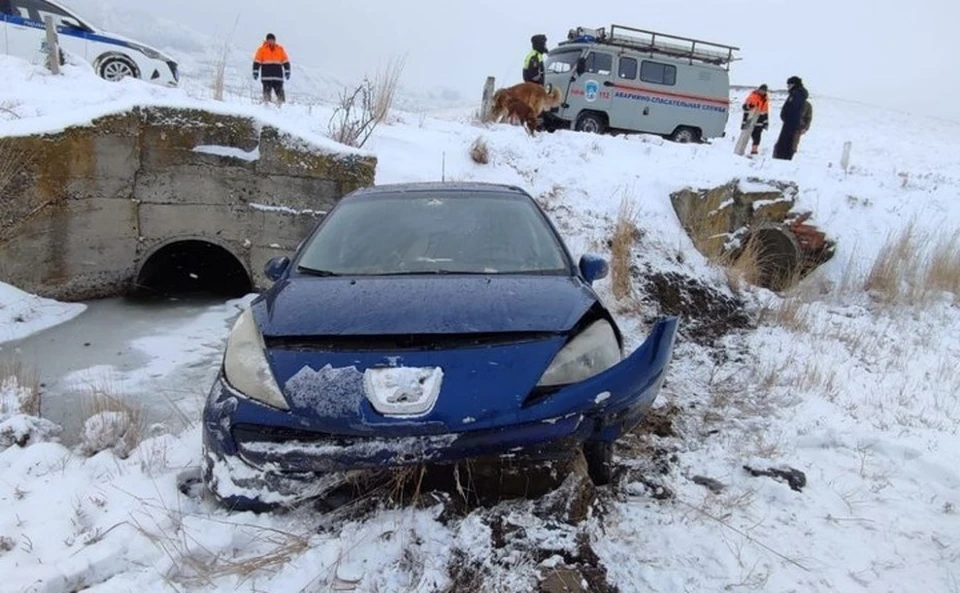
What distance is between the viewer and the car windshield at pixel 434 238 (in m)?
3.11

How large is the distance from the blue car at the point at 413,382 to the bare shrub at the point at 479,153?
5.13 meters

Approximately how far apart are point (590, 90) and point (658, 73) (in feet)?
6.51

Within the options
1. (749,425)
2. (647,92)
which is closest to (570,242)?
(749,425)

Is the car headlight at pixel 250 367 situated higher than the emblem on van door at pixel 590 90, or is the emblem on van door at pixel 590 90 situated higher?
the emblem on van door at pixel 590 90

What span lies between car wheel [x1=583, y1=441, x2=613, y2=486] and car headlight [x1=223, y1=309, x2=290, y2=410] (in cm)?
109

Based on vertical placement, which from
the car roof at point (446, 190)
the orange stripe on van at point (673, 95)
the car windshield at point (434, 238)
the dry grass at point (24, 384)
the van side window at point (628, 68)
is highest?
the van side window at point (628, 68)

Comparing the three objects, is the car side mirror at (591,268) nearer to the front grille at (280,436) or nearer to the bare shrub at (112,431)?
the front grille at (280,436)

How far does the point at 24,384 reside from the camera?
3.79 m

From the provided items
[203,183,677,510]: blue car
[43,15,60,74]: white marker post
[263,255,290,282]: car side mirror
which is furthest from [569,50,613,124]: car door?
[203,183,677,510]: blue car

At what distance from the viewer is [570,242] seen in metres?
6.71

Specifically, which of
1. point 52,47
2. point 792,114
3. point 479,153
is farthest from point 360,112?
point 792,114

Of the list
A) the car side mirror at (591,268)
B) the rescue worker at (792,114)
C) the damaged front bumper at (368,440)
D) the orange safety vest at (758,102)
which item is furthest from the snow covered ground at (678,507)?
the orange safety vest at (758,102)

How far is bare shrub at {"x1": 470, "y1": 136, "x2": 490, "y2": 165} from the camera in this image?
25.4 feet

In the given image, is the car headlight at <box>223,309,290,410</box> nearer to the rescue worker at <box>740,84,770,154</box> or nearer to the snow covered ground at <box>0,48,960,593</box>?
the snow covered ground at <box>0,48,960,593</box>
